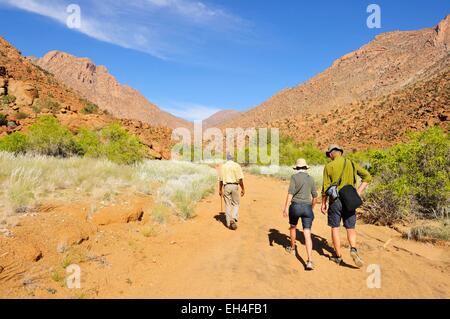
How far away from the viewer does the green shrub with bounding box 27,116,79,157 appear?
57.7 ft

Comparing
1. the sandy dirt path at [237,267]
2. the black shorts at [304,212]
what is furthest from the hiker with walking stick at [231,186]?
the black shorts at [304,212]

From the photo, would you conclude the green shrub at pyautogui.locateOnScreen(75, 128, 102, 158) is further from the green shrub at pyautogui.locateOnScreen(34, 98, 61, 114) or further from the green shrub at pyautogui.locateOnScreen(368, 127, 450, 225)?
A: the green shrub at pyautogui.locateOnScreen(34, 98, 61, 114)

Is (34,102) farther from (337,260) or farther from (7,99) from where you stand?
(337,260)

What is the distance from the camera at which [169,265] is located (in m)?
5.93

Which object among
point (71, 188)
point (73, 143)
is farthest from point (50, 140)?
point (71, 188)

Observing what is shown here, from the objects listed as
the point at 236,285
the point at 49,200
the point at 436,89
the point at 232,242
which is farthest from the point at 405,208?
the point at 436,89

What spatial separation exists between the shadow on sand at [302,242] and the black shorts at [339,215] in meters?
0.71

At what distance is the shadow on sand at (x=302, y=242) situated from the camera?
21.6 ft

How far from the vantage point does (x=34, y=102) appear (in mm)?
34406

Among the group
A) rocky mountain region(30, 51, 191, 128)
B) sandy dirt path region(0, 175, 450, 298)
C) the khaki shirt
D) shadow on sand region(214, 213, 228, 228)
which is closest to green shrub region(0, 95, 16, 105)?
shadow on sand region(214, 213, 228, 228)

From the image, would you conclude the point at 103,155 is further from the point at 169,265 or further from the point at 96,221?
the point at 169,265

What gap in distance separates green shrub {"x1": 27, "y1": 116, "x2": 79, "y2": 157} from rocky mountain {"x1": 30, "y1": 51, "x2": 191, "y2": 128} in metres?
90.3
